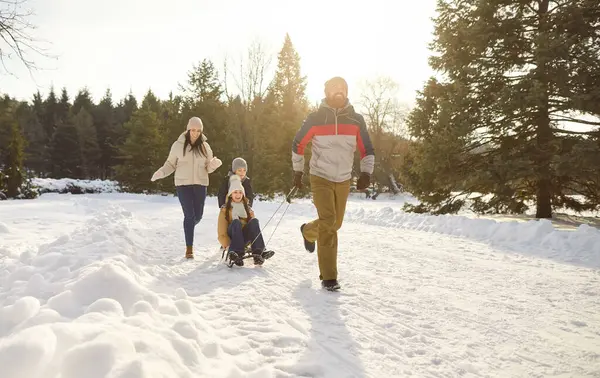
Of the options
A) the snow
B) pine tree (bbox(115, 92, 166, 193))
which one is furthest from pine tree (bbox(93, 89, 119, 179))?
pine tree (bbox(115, 92, 166, 193))

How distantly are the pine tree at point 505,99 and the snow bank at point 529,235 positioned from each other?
321cm

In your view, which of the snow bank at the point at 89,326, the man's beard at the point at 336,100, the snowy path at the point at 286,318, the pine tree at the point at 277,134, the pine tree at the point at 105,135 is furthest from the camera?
the pine tree at the point at 105,135

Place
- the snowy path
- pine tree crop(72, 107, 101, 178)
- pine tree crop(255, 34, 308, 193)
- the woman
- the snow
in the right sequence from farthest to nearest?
1. pine tree crop(72, 107, 101, 178)
2. the snow
3. pine tree crop(255, 34, 308, 193)
4. the woman
5. the snowy path

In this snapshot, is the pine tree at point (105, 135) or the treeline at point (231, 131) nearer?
the treeline at point (231, 131)

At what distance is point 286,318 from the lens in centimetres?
332

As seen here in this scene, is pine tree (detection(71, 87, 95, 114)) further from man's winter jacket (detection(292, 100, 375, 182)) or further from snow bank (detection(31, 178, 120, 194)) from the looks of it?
man's winter jacket (detection(292, 100, 375, 182))

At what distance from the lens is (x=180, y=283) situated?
14.6 feet

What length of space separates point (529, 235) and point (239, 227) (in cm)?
592

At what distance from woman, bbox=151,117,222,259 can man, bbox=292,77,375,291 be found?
221cm

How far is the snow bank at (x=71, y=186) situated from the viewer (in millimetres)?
32188

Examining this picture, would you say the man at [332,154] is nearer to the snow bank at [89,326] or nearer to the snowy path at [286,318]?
the snowy path at [286,318]

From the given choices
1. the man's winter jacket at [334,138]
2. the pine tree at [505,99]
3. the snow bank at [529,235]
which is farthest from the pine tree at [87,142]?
the man's winter jacket at [334,138]

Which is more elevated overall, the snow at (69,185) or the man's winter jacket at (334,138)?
the man's winter jacket at (334,138)

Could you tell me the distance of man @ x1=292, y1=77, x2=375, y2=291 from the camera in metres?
4.61
